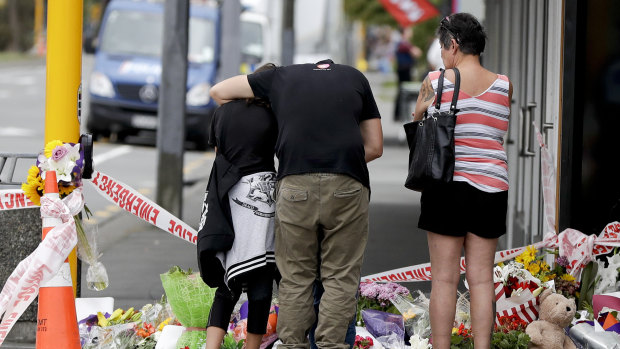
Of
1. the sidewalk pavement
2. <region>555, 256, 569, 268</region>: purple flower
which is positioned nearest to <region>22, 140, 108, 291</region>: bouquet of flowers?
the sidewalk pavement

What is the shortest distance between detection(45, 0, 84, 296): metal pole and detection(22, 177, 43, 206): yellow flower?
0.39 m

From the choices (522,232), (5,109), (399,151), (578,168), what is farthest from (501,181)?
(5,109)

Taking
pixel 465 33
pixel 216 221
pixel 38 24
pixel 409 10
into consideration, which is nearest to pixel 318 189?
pixel 216 221

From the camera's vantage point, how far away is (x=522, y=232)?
9109 mm

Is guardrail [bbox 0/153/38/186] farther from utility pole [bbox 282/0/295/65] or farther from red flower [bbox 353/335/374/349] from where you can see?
utility pole [bbox 282/0/295/65]

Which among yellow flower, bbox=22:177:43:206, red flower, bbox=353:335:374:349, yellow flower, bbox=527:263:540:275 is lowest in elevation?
red flower, bbox=353:335:374:349

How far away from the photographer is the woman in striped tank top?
17.4 feet

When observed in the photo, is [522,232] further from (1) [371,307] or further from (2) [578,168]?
(1) [371,307]

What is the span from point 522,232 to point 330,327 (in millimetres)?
4244

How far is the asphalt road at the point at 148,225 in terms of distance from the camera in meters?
8.55

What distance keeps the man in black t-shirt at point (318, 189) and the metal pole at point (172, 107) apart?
20.7ft

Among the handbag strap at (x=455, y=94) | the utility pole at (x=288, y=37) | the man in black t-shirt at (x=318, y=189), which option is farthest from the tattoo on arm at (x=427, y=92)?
the utility pole at (x=288, y=37)

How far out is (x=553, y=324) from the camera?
5.77m

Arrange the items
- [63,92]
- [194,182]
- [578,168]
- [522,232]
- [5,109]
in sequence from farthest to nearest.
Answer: [5,109] < [194,182] < [522,232] < [578,168] < [63,92]
